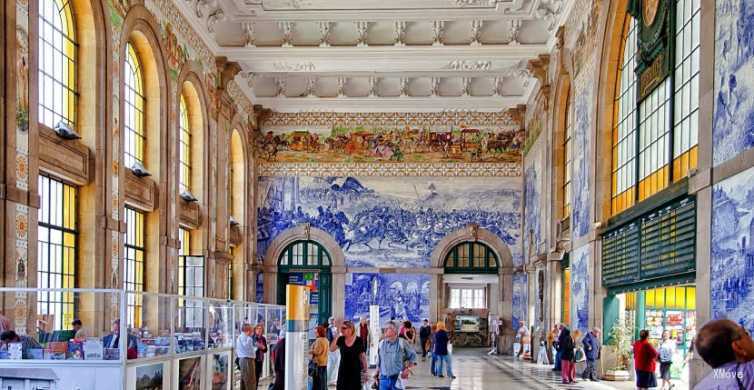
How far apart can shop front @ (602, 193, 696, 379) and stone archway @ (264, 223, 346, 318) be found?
16285 millimetres

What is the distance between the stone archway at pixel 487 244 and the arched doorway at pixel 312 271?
13.3 ft

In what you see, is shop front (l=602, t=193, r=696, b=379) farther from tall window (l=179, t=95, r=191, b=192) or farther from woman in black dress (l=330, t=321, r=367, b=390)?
tall window (l=179, t=95, r=191, b=192)

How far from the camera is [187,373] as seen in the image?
29.7 ft

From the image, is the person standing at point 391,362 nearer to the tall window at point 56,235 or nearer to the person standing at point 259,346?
the person standing at point 259,346

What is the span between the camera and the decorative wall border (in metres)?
34.5

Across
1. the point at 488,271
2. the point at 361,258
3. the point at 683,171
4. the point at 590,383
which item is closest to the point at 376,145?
the point at 361,258

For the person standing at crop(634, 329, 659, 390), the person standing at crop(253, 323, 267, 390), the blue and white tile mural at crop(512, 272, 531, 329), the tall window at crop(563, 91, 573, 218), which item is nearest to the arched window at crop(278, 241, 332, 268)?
the blue and white tile mural at crop(512, 272, 531, 329)

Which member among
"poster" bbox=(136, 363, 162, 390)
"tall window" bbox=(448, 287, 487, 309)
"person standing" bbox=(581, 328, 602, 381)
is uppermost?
"poster" bbox=(136, 363, 162, 390)

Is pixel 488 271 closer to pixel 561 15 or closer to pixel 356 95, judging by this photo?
pixel 356 95

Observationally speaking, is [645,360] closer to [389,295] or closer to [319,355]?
[319,355]

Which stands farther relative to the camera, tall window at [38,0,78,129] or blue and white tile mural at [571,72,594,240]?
blue and white tile mural at [571,72,594,240]

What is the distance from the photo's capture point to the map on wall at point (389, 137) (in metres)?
34.6

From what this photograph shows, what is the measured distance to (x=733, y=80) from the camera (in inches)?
449

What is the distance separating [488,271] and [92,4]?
839 inches
